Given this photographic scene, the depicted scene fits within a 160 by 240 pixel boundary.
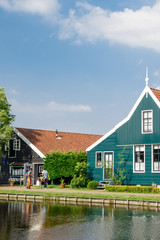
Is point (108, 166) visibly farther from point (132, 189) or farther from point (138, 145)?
point (132, 189)

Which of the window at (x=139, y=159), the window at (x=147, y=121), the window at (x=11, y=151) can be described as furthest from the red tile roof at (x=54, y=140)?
the window at (x=147, y=121)

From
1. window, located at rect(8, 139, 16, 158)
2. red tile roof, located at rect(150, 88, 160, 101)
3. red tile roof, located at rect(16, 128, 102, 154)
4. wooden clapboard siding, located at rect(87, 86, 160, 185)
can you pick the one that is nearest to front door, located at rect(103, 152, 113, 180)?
wooden clapboard siding, located at rect(87, 86, 160, 185)

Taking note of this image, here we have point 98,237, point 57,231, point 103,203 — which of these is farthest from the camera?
point 103,203

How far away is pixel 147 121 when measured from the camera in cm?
3162

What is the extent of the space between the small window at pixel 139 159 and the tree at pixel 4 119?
49.6 ft

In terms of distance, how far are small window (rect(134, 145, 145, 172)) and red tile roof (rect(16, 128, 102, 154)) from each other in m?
11.6

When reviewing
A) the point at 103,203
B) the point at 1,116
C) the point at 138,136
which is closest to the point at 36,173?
the point at 1,116

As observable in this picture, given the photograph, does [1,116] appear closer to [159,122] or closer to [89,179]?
[89,179]

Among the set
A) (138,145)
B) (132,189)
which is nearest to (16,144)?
(138,145)

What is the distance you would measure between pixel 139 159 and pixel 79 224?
1869 cm

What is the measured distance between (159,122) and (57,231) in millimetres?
20000

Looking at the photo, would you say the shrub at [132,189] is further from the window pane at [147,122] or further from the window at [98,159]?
the window at [98,159]

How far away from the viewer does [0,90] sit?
4138 centimetres

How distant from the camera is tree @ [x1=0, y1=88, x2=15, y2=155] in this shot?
40.8 m
